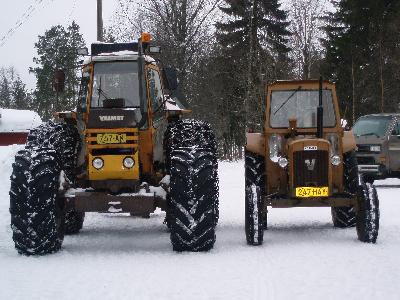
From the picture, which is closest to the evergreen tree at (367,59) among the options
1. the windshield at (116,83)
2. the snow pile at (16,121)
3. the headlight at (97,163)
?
the snow pile at (16,121)

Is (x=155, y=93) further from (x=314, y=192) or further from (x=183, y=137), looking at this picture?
(x=314, y=192)

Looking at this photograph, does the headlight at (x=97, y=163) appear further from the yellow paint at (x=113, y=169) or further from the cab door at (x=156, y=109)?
the cab door at (x=156, y=109)

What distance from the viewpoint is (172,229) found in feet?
28.5

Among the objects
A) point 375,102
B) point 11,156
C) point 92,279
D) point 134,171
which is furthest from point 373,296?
point 375,102

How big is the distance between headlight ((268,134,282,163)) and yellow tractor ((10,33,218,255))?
148cm

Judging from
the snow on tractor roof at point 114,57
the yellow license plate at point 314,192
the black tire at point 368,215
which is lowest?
the black tire at point 368,215

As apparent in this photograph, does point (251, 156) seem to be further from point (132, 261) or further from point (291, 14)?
point (291, 14)

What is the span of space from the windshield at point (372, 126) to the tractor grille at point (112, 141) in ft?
39.1

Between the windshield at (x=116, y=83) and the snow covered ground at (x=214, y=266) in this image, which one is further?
the windshield at (x=116, y=83)

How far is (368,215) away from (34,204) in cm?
437

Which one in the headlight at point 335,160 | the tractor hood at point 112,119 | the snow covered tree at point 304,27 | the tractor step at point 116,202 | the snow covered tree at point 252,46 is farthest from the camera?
the snow covered tree at point 304,27

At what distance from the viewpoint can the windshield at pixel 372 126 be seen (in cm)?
1953

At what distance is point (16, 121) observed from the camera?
3306cm

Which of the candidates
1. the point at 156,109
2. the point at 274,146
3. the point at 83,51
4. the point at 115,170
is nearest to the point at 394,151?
the point at 274,146
